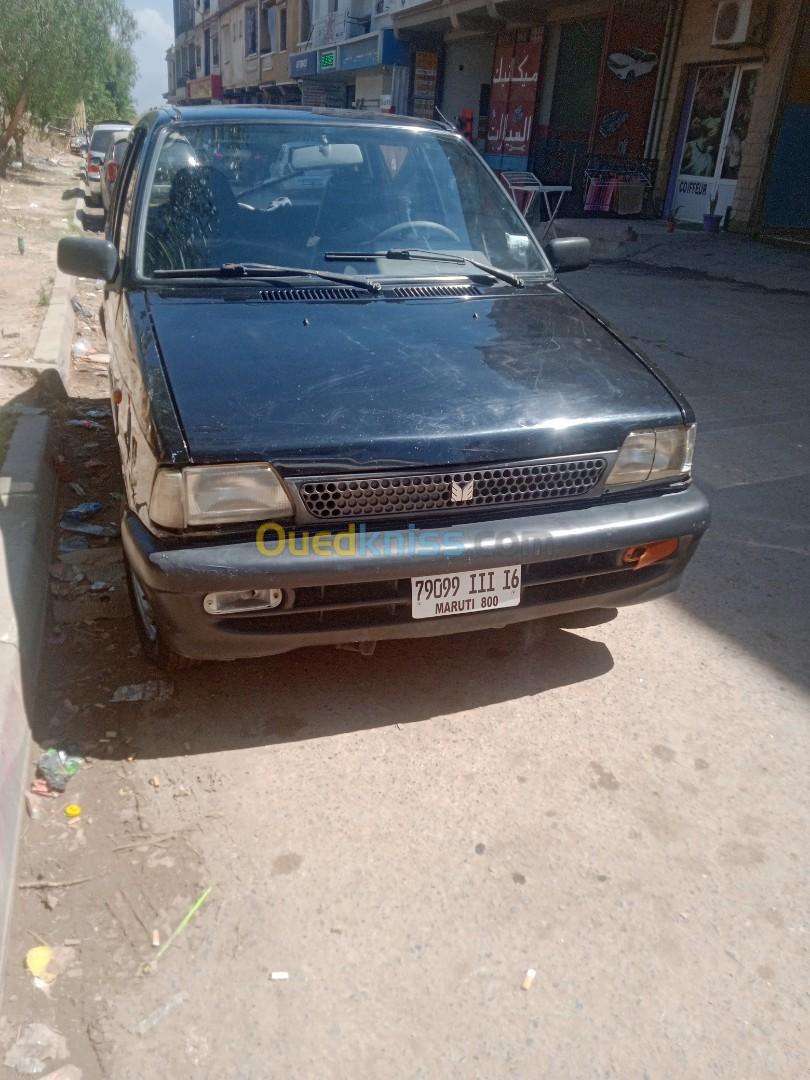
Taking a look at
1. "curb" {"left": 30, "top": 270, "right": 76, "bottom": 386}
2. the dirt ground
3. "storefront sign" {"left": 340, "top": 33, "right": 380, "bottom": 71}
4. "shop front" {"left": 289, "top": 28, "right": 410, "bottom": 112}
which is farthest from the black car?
"storefront sign" {"left": 340, "top": 33, "right": 380, "bottom": 71}

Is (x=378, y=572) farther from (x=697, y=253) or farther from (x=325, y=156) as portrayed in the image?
(x=697, y=253)

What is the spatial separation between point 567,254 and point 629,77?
15.4 metres

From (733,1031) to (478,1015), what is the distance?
22.0 inches

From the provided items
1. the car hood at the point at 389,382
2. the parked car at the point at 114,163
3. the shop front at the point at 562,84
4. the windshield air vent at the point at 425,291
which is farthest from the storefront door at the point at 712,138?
the car hood at the point at 389,382

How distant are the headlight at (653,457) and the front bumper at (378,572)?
0.08 meters

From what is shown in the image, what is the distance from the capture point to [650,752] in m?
2.73

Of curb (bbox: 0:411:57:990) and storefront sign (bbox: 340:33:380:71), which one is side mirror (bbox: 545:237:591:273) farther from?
storefront sign (bbox: 340:33:380:71)

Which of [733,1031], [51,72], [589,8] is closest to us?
[733,1031]

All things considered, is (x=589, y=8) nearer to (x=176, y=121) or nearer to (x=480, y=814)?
(x=176, y=121)

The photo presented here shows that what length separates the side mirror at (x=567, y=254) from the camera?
12.9 feet

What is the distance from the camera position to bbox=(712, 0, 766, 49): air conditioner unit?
531 inches

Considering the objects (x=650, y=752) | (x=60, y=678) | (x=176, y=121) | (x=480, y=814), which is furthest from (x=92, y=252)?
(x=650, y=752)

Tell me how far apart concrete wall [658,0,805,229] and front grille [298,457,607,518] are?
14.0 m

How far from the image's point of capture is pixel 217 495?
233 cm
